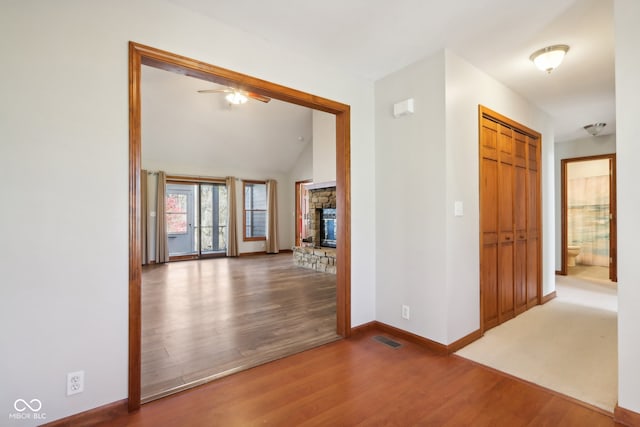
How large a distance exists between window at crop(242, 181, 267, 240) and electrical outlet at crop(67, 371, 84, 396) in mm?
7287

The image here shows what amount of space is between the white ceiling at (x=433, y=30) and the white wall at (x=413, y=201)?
0.87 feet

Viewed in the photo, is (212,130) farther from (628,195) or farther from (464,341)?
(628,195)

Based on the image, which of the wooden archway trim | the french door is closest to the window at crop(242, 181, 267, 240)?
the french door

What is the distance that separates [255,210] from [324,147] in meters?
3.76

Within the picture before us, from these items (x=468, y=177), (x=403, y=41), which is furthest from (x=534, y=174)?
(x=403, y=41)

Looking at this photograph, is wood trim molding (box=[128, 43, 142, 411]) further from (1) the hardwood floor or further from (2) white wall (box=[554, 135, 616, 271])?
(2) white wall (box=[554, 135, 616, 271])

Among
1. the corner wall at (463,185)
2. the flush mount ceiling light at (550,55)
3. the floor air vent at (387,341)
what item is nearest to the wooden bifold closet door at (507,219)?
the corner wall at (463,185)

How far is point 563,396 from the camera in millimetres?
2021

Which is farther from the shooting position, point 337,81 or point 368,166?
point 368,166

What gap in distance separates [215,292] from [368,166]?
10.3 ft

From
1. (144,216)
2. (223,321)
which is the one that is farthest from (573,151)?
(144,216)

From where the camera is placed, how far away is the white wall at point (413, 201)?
267 centimetres

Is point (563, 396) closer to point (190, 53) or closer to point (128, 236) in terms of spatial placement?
point (128, 236)

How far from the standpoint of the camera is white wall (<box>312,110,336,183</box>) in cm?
623
